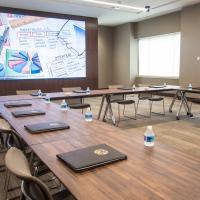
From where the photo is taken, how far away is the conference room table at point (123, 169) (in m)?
1.05


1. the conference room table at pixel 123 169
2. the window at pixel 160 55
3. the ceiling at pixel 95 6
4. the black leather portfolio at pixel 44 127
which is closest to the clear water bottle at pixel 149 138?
the conference room table at pixel 123 169

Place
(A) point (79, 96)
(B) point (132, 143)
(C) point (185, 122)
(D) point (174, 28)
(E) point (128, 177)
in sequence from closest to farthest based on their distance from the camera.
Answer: (E) point (128, 177), (B) point (132, 143), (A) point (79, 96), (C) point (185, 122), (D) point (174, 28)

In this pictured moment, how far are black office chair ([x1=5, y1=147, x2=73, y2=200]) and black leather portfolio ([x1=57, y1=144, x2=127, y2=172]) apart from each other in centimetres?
16

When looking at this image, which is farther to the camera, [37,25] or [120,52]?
[120,52]

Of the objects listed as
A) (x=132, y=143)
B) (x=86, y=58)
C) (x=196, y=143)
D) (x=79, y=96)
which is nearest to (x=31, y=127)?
(x=132, y=143)

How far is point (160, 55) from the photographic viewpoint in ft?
Result: 29.5

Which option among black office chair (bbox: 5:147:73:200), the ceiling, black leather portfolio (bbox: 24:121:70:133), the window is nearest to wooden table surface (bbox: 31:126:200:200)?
black office chair (bbox: 5:147:73:200)

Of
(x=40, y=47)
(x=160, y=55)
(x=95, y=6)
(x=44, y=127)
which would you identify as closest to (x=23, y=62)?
(x=40, y=47)

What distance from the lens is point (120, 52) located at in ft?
33.8

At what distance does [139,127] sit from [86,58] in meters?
4.26

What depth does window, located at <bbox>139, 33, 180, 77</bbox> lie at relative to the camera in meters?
8.38

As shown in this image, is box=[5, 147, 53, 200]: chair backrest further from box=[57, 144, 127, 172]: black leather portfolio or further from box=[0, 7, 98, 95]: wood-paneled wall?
box=[0, 7, 98, 95]: wood-paneled wall

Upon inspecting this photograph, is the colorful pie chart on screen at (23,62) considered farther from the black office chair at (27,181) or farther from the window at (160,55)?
the black office chair at (27,181)

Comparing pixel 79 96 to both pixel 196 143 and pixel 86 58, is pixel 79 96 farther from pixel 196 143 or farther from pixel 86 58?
pixel 86 58
